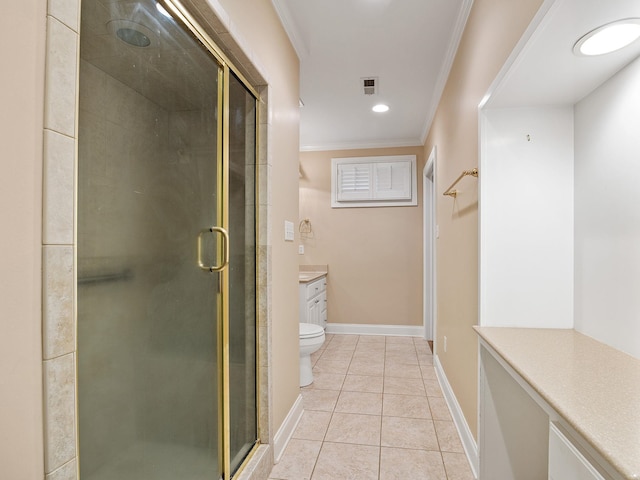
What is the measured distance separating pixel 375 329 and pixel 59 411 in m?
4.22

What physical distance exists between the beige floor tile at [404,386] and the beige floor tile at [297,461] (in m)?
0.96

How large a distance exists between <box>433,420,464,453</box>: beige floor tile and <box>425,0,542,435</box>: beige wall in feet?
0.59

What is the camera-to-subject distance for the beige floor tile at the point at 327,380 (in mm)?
2879

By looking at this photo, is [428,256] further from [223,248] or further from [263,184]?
[223,248]

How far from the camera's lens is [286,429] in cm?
207

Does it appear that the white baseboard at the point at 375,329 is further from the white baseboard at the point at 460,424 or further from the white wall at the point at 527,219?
the white wall at the point at 527,219

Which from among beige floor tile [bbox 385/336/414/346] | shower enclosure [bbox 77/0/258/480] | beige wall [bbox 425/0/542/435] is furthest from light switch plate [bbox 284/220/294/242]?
beige floor tile [bbox 385/336/414/346]

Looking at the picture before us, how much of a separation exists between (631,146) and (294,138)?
1.73 meters

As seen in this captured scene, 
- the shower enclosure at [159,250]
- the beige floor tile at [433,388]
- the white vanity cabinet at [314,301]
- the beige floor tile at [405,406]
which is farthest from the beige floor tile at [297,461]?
A: the white vanity cabinet at [314,301]

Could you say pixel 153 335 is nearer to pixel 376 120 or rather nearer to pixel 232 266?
pixel 232 266

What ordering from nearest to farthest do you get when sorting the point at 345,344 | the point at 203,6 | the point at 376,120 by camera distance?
the point at 203,6, the point at 376,120, the point at 345,344

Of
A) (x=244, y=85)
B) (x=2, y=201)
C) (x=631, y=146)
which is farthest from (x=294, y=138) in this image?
(x=2, y=201)

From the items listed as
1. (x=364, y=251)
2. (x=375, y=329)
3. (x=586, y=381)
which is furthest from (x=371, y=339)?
(x=586, y=381)

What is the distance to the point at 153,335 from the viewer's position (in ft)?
3.64
